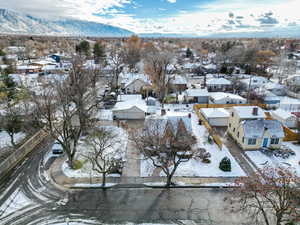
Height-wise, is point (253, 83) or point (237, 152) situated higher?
point (253, 83)

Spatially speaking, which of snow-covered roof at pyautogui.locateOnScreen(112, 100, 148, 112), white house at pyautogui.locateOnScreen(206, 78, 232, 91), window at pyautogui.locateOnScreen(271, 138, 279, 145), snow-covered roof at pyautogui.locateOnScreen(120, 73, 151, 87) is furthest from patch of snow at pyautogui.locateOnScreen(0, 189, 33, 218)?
white house at pyautogui.locateOnScreen(206, 78, 232, 91)

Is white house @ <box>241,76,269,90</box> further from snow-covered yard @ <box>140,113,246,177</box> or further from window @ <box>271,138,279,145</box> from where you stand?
snow-covered yard @ <box>140,113,246,177</box>

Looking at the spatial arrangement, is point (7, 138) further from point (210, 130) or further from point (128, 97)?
point (210, 130)

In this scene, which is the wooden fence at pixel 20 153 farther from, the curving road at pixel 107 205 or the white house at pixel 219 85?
the white house at pixel 219 85

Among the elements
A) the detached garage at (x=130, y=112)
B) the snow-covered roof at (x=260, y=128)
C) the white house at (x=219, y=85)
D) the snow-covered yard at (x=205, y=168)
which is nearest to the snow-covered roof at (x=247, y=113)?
the snow-covered roof at (x=260, y=128)

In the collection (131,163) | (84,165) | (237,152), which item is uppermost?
(237,152)

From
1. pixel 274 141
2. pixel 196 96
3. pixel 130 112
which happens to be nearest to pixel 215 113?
pixel 274 141

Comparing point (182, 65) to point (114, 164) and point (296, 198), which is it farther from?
point (296, 198)
